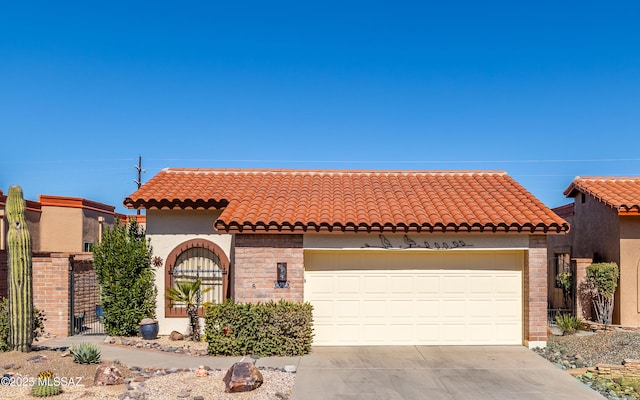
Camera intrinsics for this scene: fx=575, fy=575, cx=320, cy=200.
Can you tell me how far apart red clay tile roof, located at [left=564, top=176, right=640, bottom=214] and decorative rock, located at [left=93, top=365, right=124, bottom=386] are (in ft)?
42.5

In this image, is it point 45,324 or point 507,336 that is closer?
point 507,336

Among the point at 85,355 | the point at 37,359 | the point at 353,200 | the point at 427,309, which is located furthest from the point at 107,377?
the point at 353,200

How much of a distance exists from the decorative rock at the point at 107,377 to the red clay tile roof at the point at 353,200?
4.02 m

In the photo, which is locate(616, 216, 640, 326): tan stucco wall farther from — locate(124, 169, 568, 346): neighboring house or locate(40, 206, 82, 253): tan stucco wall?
locate(40, 206, 82, 253): tan stucco wall

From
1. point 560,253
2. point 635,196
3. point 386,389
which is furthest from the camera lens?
point 560,253

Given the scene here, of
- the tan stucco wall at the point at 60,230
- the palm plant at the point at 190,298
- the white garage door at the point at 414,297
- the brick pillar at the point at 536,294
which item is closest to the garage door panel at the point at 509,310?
the white garage door at the point at 414,297

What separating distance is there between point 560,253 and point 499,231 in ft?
30.8

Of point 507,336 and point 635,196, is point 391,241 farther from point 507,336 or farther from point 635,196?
point 635,196

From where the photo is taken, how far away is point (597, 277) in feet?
50.8

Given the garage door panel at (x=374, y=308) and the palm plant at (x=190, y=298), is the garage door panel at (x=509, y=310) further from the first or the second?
the palm plant at (x=190, y=298)

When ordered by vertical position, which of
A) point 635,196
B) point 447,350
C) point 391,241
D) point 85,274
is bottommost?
→ point 447,350

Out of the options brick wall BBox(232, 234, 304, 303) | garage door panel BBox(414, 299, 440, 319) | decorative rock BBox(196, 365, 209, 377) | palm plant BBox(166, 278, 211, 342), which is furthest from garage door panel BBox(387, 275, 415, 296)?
decorative rock BBox(196, 365, 209, 377)

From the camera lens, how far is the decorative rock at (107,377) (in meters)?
9.62

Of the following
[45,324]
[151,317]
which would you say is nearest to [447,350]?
[151,317]
